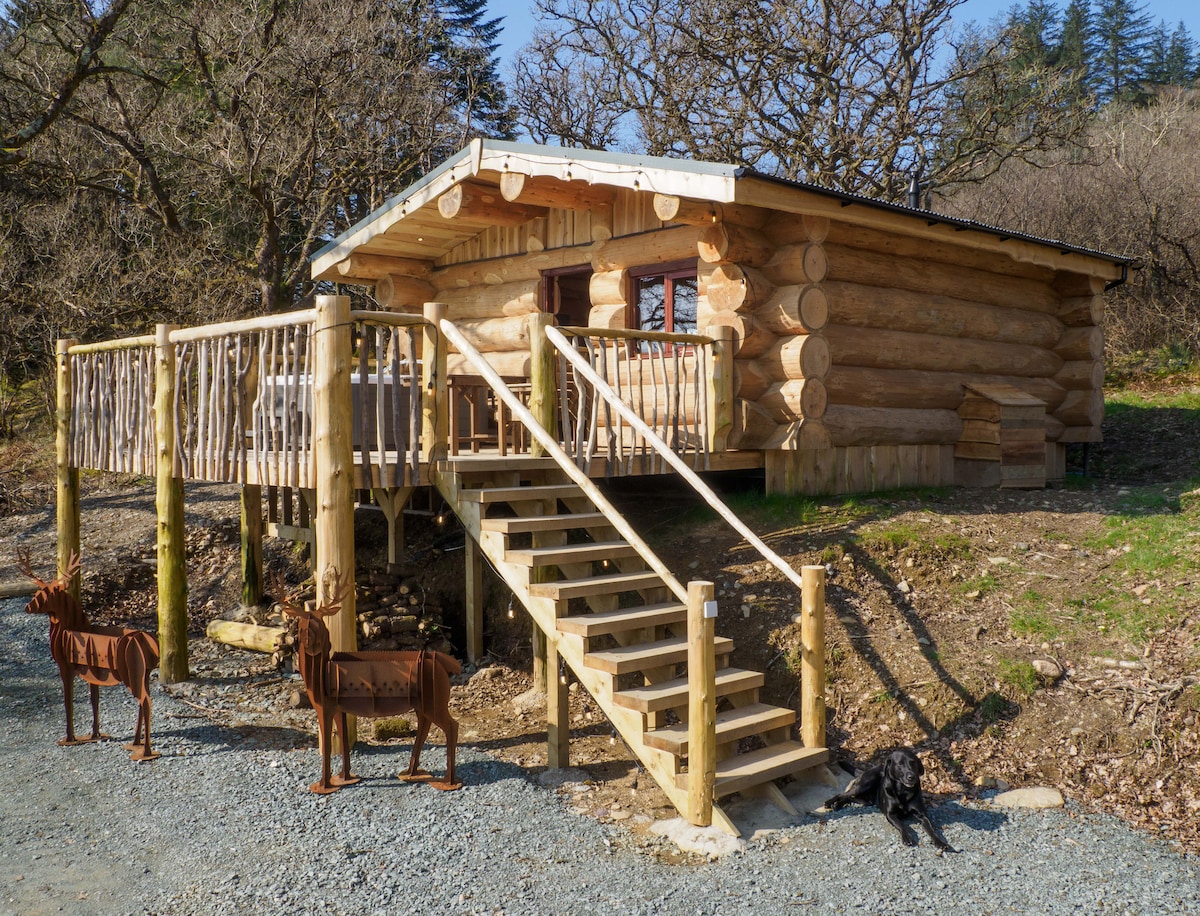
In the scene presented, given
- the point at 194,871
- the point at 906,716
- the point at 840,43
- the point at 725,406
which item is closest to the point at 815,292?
the point at 725,406

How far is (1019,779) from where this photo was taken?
6.71 metres

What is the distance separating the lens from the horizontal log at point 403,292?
46.8 ft

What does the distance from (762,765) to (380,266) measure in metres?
10.2

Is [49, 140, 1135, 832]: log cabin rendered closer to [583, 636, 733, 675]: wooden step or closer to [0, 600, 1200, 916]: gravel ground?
[583, 636, 733, 675]: wooden step

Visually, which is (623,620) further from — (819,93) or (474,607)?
(819,93)

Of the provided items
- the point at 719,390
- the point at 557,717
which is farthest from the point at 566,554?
the point at 719,390

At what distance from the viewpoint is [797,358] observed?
10172 mm

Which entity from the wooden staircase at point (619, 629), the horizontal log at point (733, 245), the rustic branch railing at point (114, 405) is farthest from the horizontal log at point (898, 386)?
the rustic branch railing at point (114, 405)

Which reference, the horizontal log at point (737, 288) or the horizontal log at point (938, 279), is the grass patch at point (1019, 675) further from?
the horizontal log at point (938, 279)

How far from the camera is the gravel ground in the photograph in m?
5.31

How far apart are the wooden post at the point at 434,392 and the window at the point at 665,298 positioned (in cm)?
404

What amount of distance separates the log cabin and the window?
0.13 feet

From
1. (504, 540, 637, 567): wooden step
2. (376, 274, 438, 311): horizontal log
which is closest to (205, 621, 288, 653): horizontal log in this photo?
(504, 540, 637, 567): wooden step

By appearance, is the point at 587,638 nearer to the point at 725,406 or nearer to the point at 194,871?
the point at 194,871
